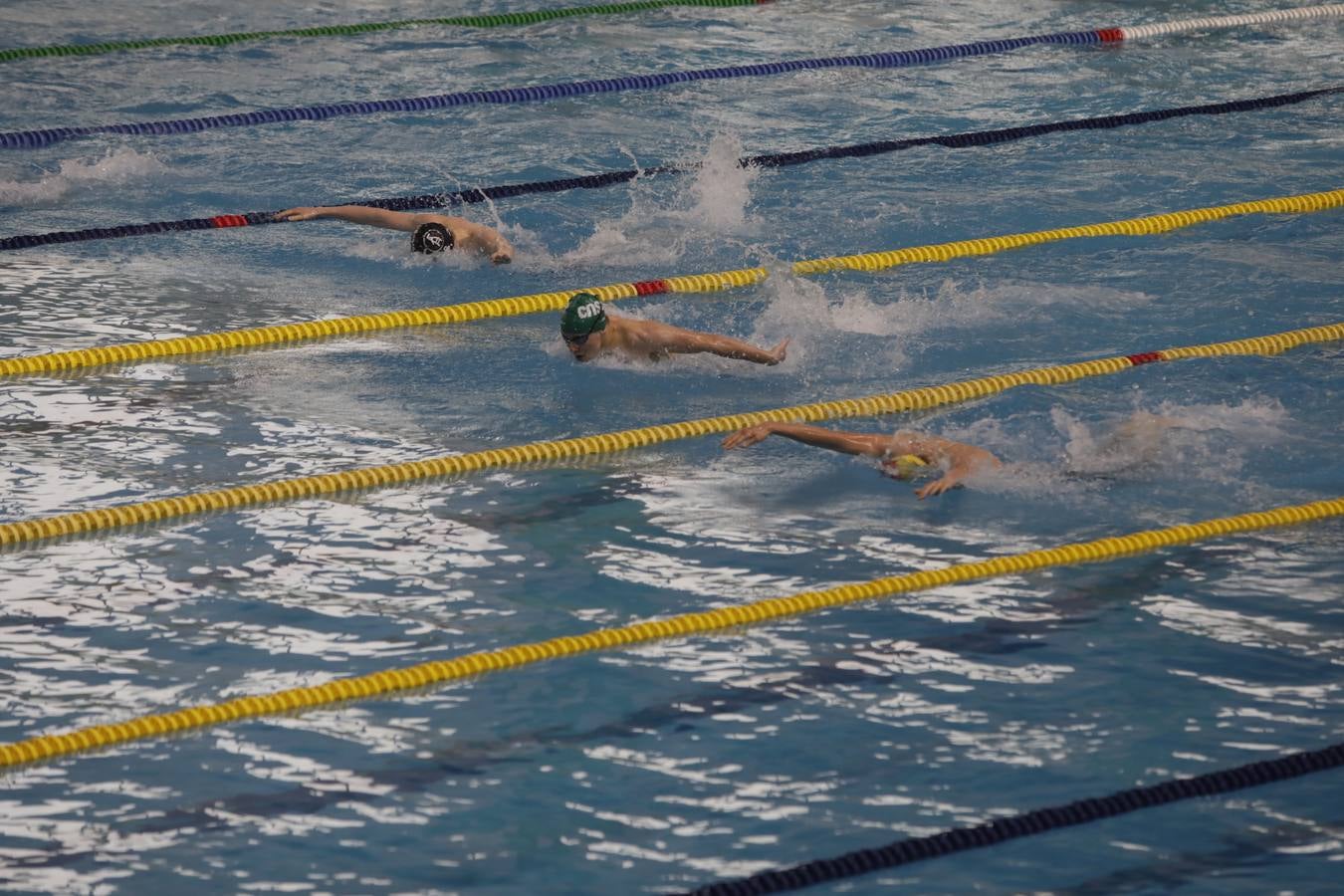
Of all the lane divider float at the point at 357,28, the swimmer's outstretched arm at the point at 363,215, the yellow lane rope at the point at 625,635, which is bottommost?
the yellow lane rope at the point at 625,635

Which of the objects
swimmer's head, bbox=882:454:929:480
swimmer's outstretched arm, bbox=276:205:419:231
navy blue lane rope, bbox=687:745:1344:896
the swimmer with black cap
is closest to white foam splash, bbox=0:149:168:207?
swimmer's outstretched arm, bbox=276:205:419:231

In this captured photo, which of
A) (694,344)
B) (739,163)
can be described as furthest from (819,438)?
(739,163)

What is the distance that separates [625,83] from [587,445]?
15.9 ft

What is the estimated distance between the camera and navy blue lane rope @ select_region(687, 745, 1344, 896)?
3.54 metres

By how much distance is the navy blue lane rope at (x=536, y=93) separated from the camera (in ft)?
29.8

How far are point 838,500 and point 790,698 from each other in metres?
1.22

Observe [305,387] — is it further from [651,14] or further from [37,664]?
[651,14]

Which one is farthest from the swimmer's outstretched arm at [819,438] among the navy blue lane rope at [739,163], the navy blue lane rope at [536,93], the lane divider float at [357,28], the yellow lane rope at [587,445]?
the lane divider float at [357,28]

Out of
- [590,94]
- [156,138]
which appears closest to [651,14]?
[590,94]

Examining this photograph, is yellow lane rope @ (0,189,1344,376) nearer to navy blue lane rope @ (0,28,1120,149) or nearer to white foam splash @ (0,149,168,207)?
white foam splash @ (0,149,168,207)

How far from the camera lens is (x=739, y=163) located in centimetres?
843

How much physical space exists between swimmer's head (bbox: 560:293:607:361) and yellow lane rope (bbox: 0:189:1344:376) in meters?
1.02

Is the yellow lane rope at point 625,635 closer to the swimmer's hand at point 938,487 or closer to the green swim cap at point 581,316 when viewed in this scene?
the swimmer's hand at point 938,487

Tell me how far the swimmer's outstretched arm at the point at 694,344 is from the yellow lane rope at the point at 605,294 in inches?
32.6
